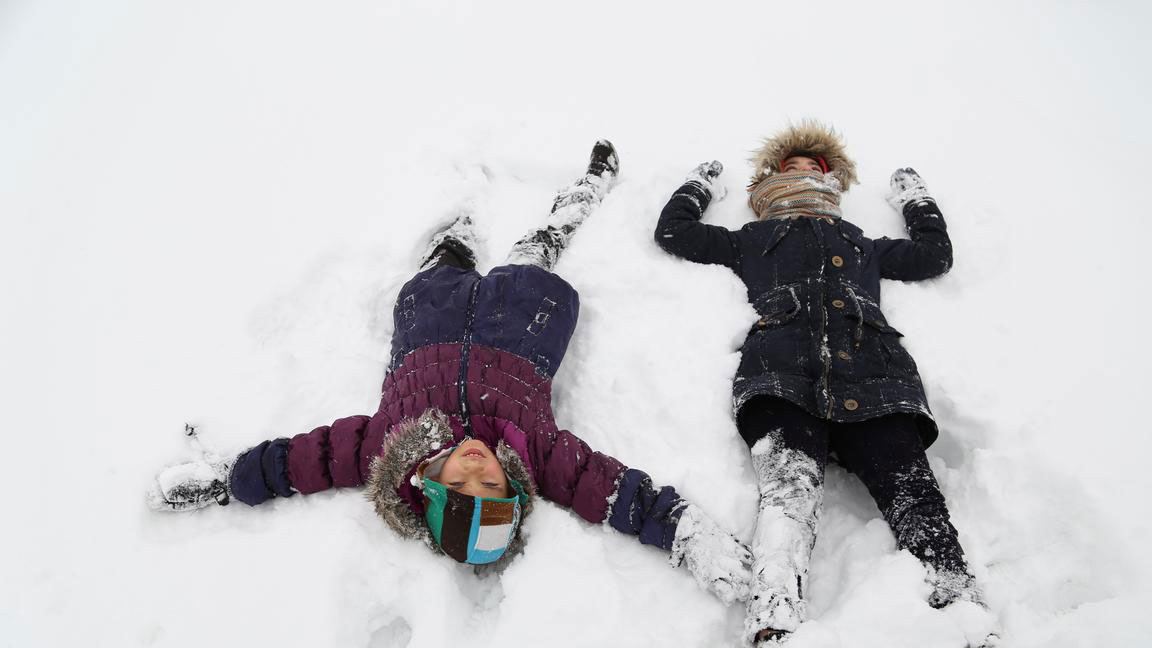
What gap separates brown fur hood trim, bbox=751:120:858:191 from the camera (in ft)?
10.9

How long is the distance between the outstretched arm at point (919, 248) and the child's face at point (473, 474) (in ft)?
6.30

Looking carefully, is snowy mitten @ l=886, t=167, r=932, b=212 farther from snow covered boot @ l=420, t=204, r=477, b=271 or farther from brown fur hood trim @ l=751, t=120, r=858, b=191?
snow covered boot @ l=420, t=204, r=477, b=271

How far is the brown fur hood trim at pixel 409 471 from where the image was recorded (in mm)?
2133

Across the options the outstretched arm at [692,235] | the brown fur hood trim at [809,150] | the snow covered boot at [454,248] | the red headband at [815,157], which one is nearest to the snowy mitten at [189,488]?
the snow covered boot at [454,248]

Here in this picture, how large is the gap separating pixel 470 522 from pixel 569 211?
66.6 inches

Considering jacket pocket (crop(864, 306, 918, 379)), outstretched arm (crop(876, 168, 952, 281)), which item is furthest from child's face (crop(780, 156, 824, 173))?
jacket pocket (crop(864, 306, 918, 379))

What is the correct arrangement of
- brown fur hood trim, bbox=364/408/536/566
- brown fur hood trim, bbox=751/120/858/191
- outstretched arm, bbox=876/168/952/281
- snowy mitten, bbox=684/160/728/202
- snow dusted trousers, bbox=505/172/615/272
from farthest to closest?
brown fur hood trim, bbox=751/120/858/191 < snowy mitten, bbox=684/160/728/202 < snow dusted trousers, bbox=505/172/615/272 < outstretched arm, bbox=876/168/952/281 < brown fur hood trim, bbox=364/408/536/566

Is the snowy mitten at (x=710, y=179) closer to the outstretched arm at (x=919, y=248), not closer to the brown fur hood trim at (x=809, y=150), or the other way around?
the brown fur hood trim at (x=809, y=150)

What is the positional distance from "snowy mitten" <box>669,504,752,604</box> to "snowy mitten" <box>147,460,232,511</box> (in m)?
1.64

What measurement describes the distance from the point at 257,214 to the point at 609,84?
222 cm

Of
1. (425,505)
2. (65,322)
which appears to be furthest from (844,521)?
(65,322)

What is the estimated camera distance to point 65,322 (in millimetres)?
2967

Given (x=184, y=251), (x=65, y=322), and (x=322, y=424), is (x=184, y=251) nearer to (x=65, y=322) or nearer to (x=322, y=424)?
(x=65, y=322)

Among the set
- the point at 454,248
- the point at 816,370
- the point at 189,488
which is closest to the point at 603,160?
the point at 454,248
